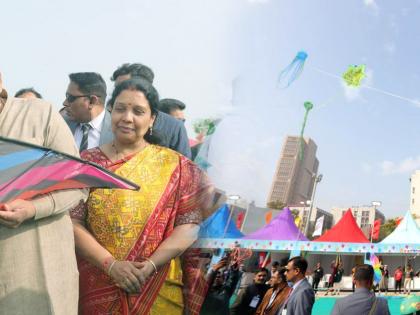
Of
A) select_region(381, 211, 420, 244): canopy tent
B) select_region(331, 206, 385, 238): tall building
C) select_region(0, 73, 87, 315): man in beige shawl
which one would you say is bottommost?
select_region(0, 73, 87, 315): man in beige shawl

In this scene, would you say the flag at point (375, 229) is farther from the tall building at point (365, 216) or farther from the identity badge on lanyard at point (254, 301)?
the identity badge on lanyard at point (254, 301)

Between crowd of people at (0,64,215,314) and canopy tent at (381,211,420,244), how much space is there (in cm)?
387

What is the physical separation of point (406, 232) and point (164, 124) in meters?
4.79

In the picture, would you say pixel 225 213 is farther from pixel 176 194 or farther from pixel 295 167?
pixel 295 167

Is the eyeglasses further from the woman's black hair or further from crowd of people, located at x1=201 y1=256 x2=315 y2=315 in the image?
crowd of people, located at x1=201 y1=256 x2=315 y2=315

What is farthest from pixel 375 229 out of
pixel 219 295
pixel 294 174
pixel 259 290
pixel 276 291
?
pixel 219 295

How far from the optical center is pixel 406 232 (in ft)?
19.0

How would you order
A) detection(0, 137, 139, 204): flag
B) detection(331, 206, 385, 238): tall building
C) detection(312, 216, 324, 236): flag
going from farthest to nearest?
1. detection(331, 206, 385, 238): tall building
2. detection(312, 216, 324, 236): flag
3. detection(0, 137, 139, 204): flag

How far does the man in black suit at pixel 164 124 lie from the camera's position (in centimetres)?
156

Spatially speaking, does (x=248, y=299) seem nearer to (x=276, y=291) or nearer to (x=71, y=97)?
(x=276, y=291)

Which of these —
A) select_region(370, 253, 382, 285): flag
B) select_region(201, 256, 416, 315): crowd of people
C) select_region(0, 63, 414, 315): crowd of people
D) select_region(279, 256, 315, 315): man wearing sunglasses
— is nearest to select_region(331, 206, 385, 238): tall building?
select_region(370, 253, 382, 285): flag

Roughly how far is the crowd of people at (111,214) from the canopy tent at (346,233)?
50.3 inches

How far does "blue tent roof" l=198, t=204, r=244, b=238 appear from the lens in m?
1.59

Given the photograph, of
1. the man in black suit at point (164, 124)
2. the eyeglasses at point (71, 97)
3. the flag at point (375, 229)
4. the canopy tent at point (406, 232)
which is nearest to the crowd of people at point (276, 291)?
the man in black suit at point (164, 124)
